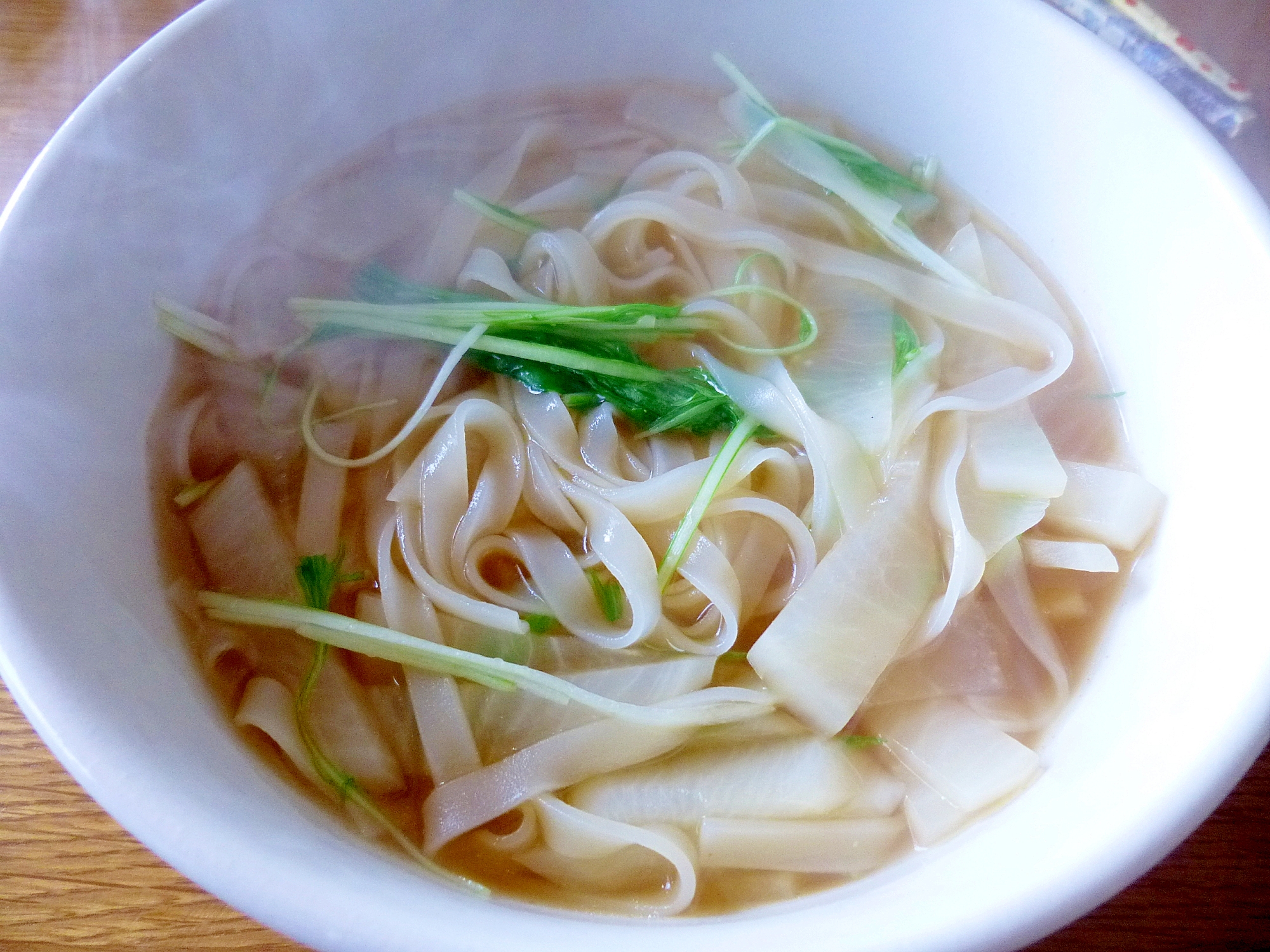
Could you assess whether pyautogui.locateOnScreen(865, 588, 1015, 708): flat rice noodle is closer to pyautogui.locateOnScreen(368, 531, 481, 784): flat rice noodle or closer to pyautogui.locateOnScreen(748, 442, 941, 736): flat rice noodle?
pyautogui.locateOnScreen(748, 442, 941, 736): flat rice noodle

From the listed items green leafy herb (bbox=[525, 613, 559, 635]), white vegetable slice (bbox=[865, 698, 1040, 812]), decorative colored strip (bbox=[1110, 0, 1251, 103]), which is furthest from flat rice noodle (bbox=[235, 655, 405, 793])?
decorative colored strip (bbox=[1110, 0, 1251, 103])

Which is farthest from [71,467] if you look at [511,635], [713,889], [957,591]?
[957,591]

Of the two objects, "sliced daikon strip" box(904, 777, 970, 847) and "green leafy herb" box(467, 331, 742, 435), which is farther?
"green leafy herb" box(467, 331, 742, 435)

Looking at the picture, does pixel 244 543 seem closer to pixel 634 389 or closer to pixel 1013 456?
pixel 634 389

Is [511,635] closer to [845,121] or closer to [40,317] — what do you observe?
[40,317]

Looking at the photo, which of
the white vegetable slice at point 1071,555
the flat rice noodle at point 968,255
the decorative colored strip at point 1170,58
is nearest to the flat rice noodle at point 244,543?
the white vegetable slice at point 1071,555

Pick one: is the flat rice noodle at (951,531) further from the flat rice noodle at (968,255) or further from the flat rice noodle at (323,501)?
the flat rice noodle at (323,501)
